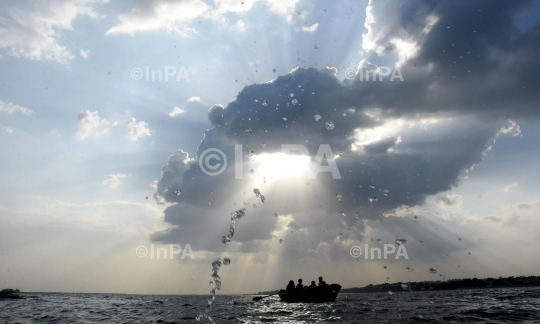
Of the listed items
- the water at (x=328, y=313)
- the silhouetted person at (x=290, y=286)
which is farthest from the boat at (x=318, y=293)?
the silhouetted person at (x=290, y=286)

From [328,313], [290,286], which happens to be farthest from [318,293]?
[328,313]

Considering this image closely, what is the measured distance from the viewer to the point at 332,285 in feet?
120

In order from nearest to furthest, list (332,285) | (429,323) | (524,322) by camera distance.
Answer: (524,322) → (429,323) → (332,285)

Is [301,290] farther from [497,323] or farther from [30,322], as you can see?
[30,322]

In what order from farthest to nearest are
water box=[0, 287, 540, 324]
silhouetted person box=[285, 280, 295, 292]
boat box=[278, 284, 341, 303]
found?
silhouetted person box=[285, 280, 295, 292]
boat box=[278, 284, 341, 303]
water box=[0, 287, 540, 324]

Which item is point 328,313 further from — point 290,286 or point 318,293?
point 290,286

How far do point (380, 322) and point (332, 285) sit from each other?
16734 millimetres

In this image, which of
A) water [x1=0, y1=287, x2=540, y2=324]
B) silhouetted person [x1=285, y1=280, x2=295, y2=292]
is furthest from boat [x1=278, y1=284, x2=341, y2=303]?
silhouetted person [x1=285, y1=280, x2=295, y2=292]

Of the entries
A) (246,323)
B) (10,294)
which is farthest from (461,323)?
(10,294)

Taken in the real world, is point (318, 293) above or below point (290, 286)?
above

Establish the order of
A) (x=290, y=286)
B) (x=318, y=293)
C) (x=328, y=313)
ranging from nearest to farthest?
(x=328, y=313), (x=318, y=293), (x=290, y=286)

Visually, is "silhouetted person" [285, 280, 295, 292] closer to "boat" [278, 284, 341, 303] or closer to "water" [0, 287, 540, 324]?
"boat" [278, 284, 341, 303]

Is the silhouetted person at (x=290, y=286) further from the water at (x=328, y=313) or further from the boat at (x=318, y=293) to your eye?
the water at (x=328, y=313)

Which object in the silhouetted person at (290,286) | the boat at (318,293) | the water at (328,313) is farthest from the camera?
the silhouetted person at (290,286)
